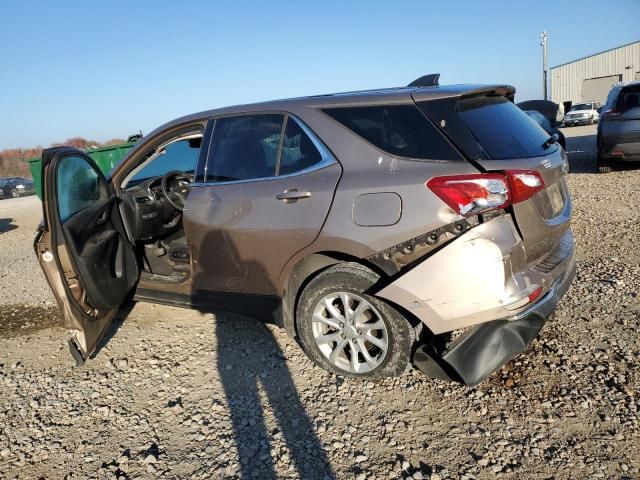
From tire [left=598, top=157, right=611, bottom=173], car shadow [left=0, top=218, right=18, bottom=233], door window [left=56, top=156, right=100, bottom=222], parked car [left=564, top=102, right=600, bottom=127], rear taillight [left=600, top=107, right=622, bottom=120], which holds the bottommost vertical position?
parked car [left=564, top=102, right=600, bottom=127]

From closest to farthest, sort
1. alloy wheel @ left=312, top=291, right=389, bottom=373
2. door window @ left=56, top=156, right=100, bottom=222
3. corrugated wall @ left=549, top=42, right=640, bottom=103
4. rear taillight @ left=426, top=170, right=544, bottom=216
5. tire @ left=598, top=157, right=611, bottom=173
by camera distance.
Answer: rear taillight @ left=426, top=170, right=544, bottom=216 → alloy wheel @ left=312, top=291, right=389, bottom=373 → door window @ left=56, top=156, right=100, bottom=222 → tire @ left=598, top=157, right=611, bottom=173 → corrugated wall @ left=549, top=42, right=640, bottom=103

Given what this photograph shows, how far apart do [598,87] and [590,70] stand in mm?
2069

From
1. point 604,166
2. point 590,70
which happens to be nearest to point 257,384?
point 604,166

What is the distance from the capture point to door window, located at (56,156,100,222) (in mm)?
3178

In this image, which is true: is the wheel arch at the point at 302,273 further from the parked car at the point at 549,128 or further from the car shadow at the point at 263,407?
the parked car at the point at 549,128

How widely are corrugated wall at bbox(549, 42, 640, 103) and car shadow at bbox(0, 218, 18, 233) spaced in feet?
158

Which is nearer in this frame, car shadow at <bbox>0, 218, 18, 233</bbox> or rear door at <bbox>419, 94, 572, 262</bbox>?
rear door at <bbox>419, 94, 572, 262</bbox>

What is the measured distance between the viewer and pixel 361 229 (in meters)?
2.75

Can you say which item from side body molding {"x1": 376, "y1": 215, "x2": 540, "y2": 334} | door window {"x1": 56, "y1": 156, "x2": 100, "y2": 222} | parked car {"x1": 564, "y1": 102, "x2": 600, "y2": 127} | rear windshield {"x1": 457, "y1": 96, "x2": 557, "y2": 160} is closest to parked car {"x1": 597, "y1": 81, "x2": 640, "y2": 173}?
rear windshield {"x1": 457, "y1": 96, "x2": 557, "y2": 160}

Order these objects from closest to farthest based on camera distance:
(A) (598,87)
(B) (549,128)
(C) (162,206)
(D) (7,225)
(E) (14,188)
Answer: (B) (549,128) → (C) (162,206) → (D) (7,225) → (E) (14,188) → (A) (598,87)

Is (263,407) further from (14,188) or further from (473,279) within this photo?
(14,188)

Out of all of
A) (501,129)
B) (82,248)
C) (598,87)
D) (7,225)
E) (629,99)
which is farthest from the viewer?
(598,87)

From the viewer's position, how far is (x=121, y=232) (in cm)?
383

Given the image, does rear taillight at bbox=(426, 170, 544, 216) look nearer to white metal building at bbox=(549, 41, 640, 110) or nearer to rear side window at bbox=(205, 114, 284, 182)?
rear side window at bbox=(205, 114, 284, 182)
